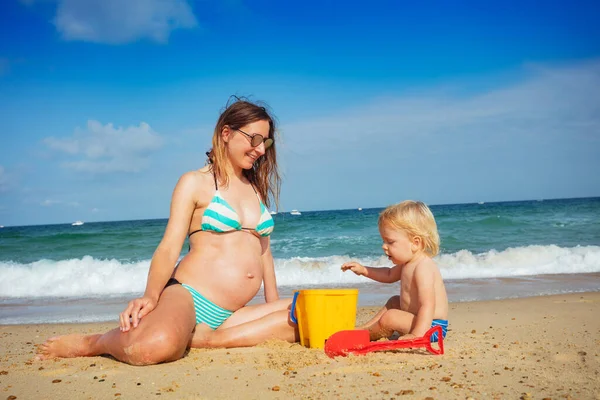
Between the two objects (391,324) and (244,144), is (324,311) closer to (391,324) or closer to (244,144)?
(391,324)

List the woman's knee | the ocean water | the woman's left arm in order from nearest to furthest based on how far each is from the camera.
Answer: the woman's knee, the woman's left arm, the ocean water

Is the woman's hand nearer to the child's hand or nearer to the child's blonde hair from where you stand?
the child's hand

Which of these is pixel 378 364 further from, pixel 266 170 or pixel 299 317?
pixel 266 170

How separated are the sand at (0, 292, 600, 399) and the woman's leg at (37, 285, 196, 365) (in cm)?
7

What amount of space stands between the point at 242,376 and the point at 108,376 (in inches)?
33.1

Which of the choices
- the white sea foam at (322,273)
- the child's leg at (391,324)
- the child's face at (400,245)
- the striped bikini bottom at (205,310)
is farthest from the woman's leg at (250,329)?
the white sea foam at (322,273)

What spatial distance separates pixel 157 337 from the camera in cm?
336

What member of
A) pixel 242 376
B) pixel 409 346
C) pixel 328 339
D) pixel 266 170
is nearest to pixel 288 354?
pixel 328 339

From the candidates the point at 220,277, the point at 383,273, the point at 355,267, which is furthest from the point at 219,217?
the point at 383,273

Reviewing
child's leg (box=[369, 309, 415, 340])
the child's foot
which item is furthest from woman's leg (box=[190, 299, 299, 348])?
the child's foot

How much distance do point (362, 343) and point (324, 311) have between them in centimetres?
35

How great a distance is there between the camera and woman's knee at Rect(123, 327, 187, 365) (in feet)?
11.0

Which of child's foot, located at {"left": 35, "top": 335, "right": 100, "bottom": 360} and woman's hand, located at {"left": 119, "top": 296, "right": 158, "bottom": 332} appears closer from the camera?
woman's hand, located at {"left": 119, "top": 296, "right": 158, "bottom": 332}

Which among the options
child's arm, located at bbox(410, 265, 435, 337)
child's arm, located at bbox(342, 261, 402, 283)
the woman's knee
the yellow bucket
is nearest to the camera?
the woman's knee
